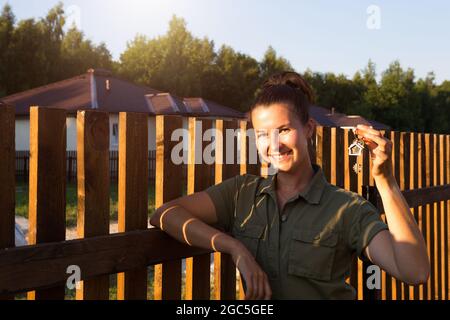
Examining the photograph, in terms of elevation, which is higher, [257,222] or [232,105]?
[232,105]

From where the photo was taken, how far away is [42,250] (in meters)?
1.80

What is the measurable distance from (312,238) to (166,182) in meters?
0.81

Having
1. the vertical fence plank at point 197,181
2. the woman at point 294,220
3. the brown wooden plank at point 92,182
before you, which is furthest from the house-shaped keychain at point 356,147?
the brown wooden plank at point 92,182

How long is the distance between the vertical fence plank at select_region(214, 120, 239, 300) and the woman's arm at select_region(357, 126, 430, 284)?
1006 millimetres

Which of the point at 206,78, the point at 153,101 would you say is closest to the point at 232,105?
the point at 206,78

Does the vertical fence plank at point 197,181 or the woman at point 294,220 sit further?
the vertical fence plank at point 197,181

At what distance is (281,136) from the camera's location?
1972 mm

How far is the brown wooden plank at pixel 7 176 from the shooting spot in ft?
5.82

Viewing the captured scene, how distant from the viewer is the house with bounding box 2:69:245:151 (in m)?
21.0

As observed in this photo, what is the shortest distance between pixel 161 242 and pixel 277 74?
2.95ft

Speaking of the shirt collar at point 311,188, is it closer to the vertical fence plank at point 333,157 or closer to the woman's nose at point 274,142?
the woman's nose at point 274,142

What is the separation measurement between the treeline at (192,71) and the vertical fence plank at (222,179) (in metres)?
32.6

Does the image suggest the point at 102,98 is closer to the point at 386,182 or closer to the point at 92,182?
the point at 92,182
